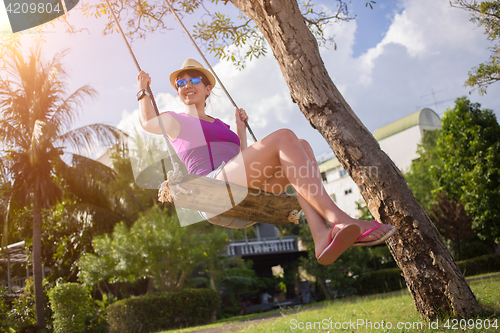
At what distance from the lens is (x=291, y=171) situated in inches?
91.4

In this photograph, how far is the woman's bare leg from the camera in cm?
219

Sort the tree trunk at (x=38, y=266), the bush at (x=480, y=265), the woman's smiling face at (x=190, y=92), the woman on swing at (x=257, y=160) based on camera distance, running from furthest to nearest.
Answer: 1. the bush at (x=480, y=265)
2. the tree trunk at (x=38, y=266)
3. the woman's smiling face at (x=190, y=92)
4. the woman on swing at (x=257, y=160)

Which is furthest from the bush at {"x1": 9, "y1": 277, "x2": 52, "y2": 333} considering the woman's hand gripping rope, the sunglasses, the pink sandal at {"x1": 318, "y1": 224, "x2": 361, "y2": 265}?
the pink sandal at {"x1": 318, "y1": 224, "x2": 361, "y2": 265}

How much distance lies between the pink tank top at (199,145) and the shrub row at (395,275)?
11.5 m

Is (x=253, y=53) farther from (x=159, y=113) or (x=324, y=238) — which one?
(x=324, y=238)

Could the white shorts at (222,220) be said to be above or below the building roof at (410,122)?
below

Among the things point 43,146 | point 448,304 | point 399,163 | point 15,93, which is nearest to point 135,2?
point 448,304

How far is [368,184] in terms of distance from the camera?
136 inches

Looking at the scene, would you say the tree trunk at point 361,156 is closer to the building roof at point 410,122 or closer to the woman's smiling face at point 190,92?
the woman's smiling face at point 190,92

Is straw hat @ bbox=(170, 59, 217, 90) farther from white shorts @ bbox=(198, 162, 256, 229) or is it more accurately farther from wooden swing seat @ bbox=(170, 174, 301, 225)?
wooden swing seat @ bbox=(170, 174, 301, 225)

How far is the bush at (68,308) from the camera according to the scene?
29.0 ft

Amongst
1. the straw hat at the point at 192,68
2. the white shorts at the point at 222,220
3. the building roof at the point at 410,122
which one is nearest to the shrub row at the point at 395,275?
the white shorts at the point at 222,220

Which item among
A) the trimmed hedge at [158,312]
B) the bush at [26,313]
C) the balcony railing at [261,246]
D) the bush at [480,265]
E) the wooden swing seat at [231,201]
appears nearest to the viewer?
the wooden swing seat at [231,201]

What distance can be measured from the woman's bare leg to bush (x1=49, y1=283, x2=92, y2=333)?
28.0ft
